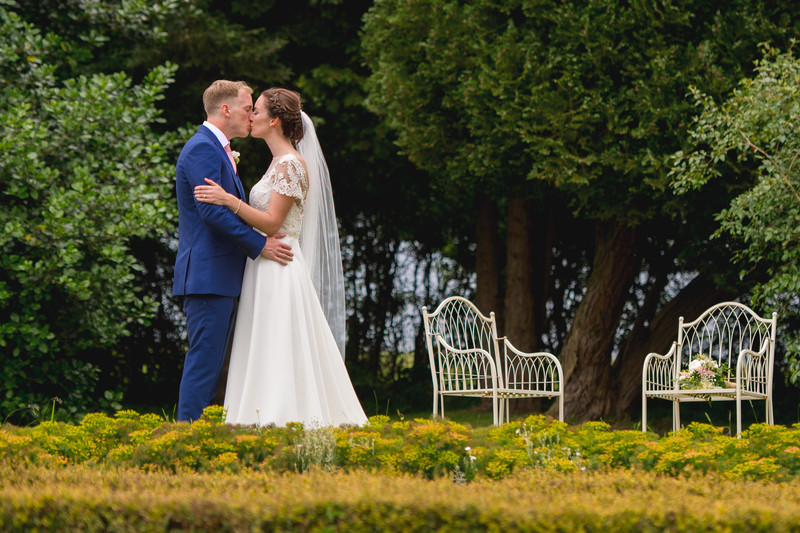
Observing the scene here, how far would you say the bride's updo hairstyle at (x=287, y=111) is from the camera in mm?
4988

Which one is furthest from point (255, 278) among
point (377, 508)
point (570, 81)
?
point (570, 81)

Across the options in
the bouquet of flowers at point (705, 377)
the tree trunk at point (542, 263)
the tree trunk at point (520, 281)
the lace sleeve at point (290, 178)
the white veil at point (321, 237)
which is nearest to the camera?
the lace sleeve at point (290, 178)

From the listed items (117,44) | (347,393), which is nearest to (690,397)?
(347,393)

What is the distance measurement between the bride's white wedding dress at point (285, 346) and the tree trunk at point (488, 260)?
226 inches

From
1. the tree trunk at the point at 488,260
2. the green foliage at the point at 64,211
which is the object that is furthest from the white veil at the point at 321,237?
the tree trunk at the point at 488,260

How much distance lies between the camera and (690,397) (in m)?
6.62

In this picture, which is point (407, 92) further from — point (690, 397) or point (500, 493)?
point (500, 493)

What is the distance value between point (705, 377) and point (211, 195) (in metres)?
4.03

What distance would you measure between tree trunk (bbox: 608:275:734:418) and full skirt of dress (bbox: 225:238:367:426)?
5.36 m

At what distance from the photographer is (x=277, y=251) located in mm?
4898

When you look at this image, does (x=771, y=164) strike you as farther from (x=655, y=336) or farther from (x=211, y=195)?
(x=211, y=195)

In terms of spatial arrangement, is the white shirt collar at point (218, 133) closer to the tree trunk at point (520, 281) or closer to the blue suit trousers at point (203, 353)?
the blue suit trousers at point (203, 353)

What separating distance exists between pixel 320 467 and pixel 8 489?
3.96 feet

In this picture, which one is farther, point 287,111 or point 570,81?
point 570,81
